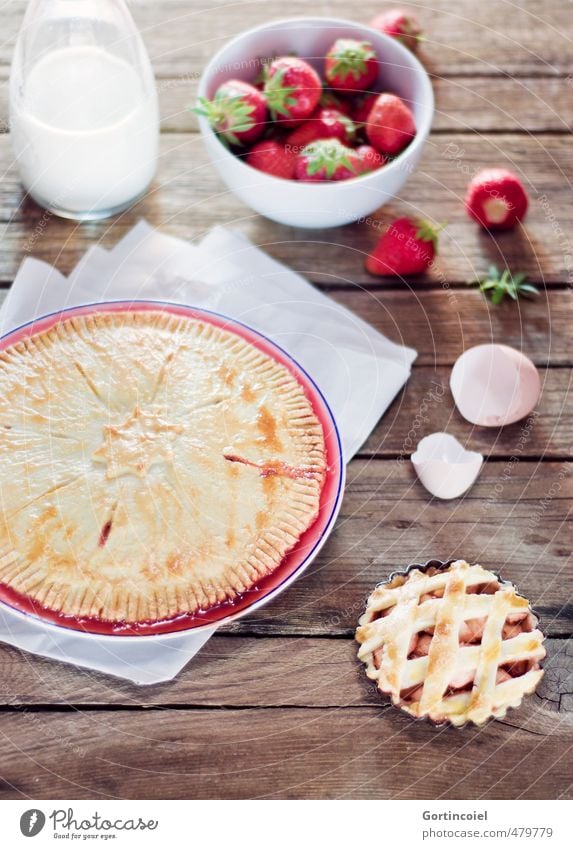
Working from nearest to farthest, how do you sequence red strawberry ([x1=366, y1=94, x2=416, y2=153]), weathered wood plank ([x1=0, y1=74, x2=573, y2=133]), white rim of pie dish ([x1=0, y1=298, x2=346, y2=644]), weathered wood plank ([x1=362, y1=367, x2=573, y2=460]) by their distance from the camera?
white rim of pie dish ([x1=0, y1=298, x2=346, y2=644]) → weathered wood plank ([x1=362, y1=367, x2=573, y2=460]) → red strawberry ([x1=366, y1=94, x2=416, y2=153]) → weathered wood plank ([x1=0, y1=74, x2=573, y2=133])

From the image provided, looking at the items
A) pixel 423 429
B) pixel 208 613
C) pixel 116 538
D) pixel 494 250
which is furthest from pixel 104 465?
pixel 494 250

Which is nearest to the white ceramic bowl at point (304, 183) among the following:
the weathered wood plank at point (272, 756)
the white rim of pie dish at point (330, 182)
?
the white rim of pie dish at point (330, 182)

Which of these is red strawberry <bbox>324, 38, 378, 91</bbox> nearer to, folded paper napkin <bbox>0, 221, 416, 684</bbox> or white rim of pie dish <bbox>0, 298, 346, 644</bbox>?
folded paper napkin <bbox>0, 221, 416, 684</bbox>

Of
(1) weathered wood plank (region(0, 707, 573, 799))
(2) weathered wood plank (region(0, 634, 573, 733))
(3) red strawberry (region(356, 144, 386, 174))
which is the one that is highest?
(3) red strawberry (region(356, 144, 386, 174))

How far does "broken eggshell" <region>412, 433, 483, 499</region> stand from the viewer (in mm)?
1120

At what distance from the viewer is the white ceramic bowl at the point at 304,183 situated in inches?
48.3

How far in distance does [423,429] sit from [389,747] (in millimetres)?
392

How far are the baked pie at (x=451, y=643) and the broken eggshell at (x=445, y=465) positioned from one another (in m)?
0.10

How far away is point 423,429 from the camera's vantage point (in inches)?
46.6

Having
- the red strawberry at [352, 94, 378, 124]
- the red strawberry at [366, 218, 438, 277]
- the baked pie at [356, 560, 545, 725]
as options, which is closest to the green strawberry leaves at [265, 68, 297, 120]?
the red strawberry at [352, 94, 378, 124]

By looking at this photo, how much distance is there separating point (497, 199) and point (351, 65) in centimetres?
28

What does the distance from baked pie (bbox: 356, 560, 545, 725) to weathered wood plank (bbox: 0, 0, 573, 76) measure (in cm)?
87

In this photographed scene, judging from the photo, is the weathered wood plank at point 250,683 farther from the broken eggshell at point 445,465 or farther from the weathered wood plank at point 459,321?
the weathered wood plank at point 459,321
